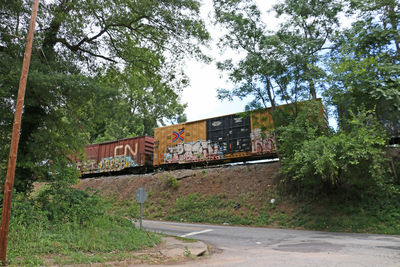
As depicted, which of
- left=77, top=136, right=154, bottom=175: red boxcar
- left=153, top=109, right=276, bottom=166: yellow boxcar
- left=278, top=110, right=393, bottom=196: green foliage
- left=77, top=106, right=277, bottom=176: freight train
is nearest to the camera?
left=278, top=110, right=393, bottom=196: green foliage

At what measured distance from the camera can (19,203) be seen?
8.56m

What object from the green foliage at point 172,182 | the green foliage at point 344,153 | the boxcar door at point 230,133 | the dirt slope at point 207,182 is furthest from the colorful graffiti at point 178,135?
the green foliage at point 344,153

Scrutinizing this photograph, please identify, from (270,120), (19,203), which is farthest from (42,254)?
(270,120)

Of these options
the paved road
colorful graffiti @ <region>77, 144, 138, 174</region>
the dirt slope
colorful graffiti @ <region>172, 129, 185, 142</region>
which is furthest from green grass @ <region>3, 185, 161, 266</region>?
colorful graffiti @ <region>77, 144, 138, 174</region>

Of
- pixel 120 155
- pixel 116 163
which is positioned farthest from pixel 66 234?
pixel 116 163

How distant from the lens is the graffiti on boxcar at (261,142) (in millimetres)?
18672

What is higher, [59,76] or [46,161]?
[59,76]

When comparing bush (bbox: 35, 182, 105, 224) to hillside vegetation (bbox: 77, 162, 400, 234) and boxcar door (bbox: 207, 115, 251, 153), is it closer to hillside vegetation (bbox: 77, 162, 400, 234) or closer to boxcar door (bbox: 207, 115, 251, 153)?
hillside vegetation (bbox: 77, 162, 400, 234)

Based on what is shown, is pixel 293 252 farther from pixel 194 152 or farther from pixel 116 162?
pixel 116 162

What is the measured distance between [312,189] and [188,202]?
7.41 metres

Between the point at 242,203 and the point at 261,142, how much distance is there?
171 inches

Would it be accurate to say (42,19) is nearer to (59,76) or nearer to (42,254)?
(59,76)

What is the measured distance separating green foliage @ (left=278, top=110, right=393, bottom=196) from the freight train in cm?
290

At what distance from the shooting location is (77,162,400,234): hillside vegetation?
1345 cm
